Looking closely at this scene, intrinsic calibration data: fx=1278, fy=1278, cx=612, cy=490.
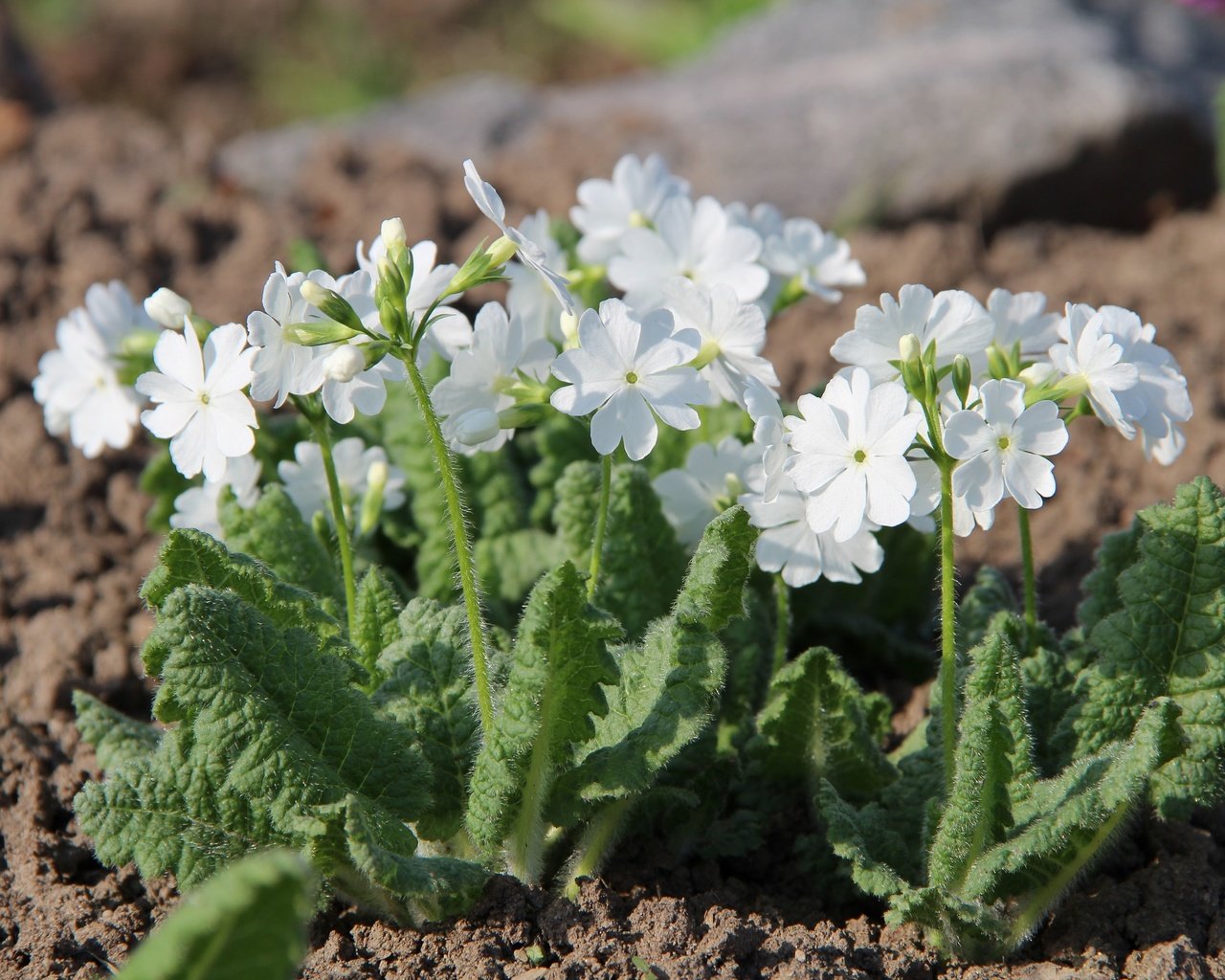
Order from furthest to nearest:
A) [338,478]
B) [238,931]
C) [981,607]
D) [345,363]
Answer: [338,478]
[981,607]
[345,363]
[238,931]

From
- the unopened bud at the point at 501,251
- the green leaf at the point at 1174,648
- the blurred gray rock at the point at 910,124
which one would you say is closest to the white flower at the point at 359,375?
the unopened bud at the point at 501,251

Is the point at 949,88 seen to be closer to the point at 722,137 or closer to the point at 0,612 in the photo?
the point at 722,137

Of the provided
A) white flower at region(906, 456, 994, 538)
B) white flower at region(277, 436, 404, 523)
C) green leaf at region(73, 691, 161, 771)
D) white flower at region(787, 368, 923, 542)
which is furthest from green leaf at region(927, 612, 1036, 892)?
green leaf at region(73, 691, 161, 771)

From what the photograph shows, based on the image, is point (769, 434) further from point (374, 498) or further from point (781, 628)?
point (374, 498)

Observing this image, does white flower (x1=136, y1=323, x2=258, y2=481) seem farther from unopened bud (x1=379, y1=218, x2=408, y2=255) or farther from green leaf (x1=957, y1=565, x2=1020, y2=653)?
green leaf (x1=957, y1=565, x2=1020, y2=653)

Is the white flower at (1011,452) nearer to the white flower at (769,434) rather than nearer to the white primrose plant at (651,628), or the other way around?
the white primrose plant at (651,628)

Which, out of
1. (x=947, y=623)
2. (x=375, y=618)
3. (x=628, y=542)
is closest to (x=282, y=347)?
(x=375, y=618)
